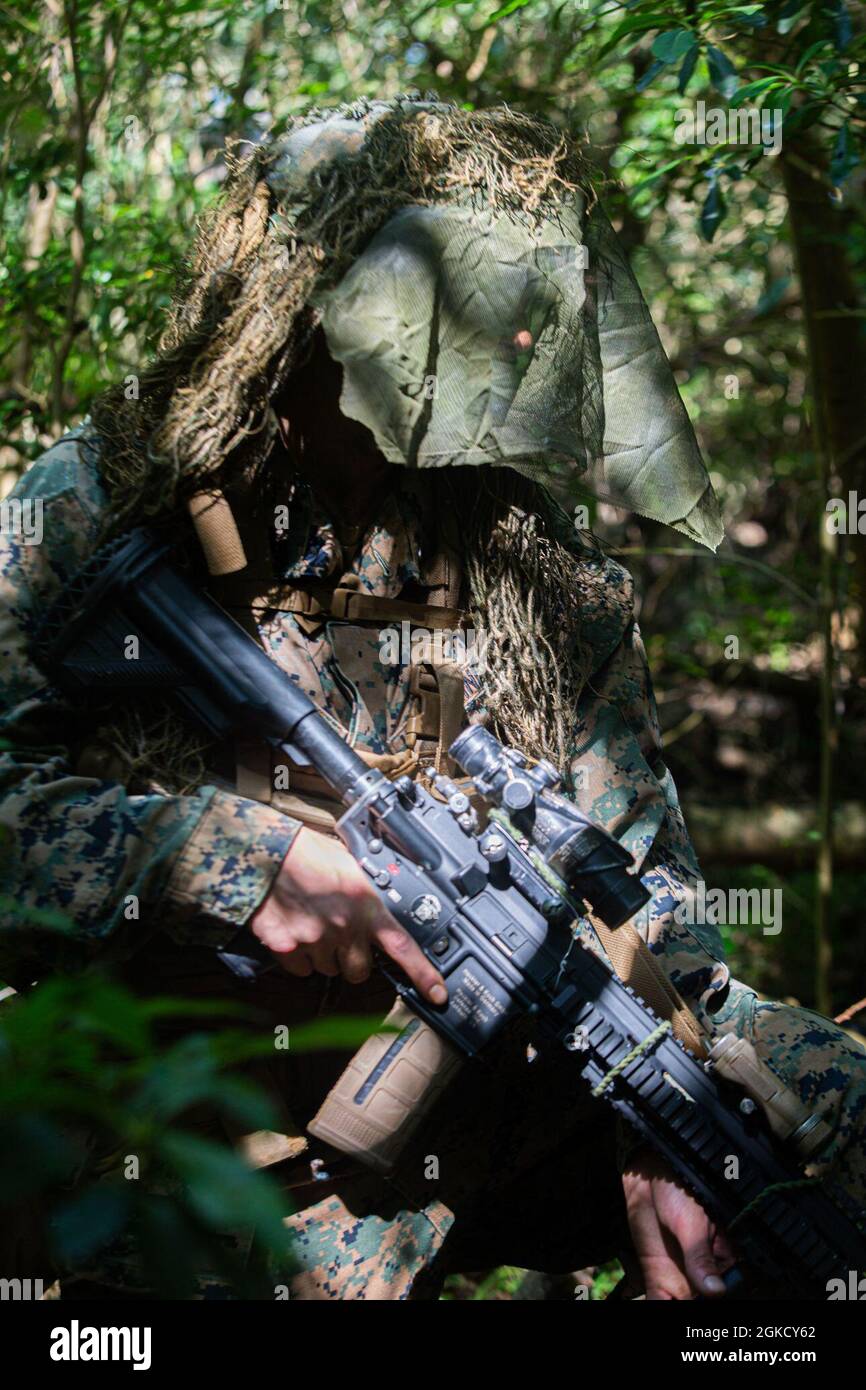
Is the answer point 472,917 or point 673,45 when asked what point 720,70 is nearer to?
point 673,45

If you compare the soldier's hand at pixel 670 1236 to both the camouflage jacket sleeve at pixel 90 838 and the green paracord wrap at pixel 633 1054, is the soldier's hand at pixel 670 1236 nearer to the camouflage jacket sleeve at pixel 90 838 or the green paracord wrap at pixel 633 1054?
the green paracord wrap at pixel 633 1054

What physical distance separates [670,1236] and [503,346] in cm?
153

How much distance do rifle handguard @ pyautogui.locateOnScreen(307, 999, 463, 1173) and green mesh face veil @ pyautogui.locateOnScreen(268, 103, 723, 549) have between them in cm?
97

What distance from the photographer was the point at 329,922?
1.99m

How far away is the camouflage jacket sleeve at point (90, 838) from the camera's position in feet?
6.30

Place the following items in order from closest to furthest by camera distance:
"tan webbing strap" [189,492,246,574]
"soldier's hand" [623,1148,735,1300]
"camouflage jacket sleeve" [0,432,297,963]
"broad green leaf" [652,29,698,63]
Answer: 1. "camouflage jacket sleeve" [0,432,297,963]
2. "soldier's hand" [623,1148,735,1300]
3. "tan webbing strap" [189,492,246,574]
4. "broad green leaf" [652,29,698,63]

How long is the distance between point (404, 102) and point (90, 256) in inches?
83.1

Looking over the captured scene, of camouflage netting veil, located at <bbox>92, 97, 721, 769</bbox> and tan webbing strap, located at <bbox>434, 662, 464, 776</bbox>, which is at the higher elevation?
camouflage netting veil, located at <bbox>92, 97, 721, 769</bbox>

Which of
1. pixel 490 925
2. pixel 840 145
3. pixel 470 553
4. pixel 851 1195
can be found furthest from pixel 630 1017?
pixel 840 145

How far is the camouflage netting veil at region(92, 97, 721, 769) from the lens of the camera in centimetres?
210

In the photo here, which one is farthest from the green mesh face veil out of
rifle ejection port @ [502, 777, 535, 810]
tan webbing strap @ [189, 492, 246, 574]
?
rifle ejection port @ [502, 777, 535, 810]

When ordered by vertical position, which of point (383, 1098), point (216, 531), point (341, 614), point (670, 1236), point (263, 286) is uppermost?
point (263, 286)

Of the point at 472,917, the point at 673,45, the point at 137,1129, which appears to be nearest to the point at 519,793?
the point at 472,917

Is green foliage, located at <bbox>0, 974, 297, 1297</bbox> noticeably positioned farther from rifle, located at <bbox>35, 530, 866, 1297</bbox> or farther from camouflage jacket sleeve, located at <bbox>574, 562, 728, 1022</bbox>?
camouflage jacket sleeve, located at <bbox>574, 562, 728, 1022</bbox>
